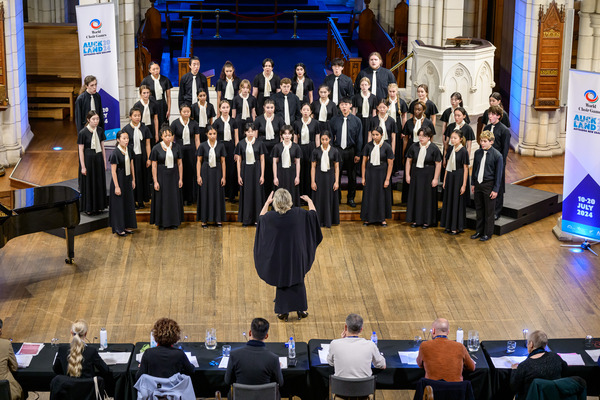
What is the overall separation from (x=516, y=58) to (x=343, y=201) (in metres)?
4.25

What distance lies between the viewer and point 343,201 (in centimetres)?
1320

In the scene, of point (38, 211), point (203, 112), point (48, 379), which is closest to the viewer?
point (48, 379)

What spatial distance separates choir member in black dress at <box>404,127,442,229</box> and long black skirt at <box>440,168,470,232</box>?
6.3 inches

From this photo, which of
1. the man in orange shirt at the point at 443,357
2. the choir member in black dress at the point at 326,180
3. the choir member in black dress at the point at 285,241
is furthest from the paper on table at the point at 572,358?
the choir member in black dress at the point at 326,180

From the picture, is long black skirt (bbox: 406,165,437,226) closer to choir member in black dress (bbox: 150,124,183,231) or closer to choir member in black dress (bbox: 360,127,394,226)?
choir member in black dress (bbox: 360,127,394,226)

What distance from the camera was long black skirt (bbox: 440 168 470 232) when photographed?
11984mm

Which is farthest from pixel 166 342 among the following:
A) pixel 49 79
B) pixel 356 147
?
pixel 49 79

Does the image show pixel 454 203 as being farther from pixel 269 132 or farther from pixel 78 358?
pixel 78 358

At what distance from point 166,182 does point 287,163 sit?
1.52m

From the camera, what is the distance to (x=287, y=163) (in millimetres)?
12133

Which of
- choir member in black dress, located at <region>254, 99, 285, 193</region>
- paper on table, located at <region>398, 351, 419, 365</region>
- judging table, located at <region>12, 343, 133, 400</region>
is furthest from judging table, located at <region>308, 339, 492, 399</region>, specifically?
choir member in black dress, located at <region>254, 99, 285, 193</region>

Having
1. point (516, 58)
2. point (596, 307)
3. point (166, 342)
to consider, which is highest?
point (516, 58)

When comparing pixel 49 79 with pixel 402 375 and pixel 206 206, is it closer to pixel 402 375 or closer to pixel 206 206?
pixel 206 206

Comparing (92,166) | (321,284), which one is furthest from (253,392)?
(92,166)
